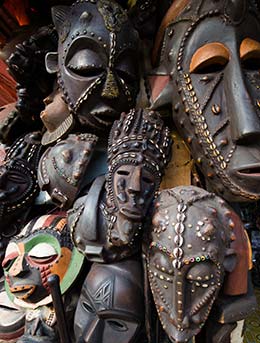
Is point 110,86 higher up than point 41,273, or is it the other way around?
point 110,86

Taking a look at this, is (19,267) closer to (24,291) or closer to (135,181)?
(24,291)

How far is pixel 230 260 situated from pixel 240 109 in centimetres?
19

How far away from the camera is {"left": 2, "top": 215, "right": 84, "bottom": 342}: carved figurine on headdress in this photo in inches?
19.6

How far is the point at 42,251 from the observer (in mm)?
519

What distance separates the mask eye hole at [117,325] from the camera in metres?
0.42

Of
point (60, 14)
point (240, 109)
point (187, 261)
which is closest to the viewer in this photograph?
point (187, 261)

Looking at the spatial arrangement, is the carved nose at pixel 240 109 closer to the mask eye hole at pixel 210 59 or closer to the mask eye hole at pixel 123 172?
the mask eye hole at pixel 210 59

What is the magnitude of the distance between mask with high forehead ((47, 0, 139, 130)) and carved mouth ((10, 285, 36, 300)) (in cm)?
24

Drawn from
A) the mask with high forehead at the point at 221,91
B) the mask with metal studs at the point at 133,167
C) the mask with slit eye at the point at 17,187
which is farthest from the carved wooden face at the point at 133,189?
the mask with slit eye at the point at 17,187

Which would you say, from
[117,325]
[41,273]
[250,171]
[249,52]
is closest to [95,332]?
[117,325]

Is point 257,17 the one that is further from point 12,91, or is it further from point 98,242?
point 12,91

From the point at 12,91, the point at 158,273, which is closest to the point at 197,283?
the point at 158,273

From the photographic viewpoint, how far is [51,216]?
0.58m

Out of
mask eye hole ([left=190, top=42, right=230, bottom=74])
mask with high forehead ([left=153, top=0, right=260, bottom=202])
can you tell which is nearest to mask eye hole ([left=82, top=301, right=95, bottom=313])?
mask with high forehead ([left=153, top=0, right=260, bottom=202])
